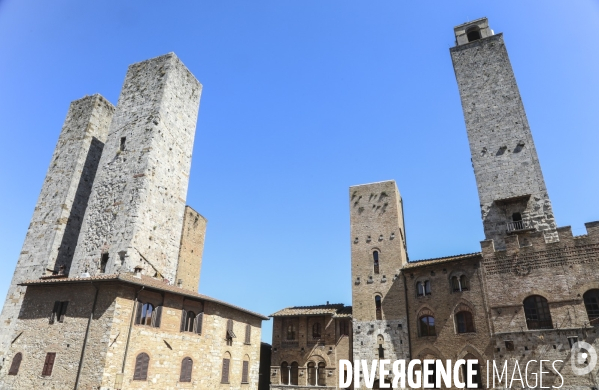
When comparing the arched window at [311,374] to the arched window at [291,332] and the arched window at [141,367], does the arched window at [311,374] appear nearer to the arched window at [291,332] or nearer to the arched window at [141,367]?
the arched window at [291,332]

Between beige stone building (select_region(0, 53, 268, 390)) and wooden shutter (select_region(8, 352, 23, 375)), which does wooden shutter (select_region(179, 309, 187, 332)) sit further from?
wooden shutter (select_region(8, 352, 23, 375))

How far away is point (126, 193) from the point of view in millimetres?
26031

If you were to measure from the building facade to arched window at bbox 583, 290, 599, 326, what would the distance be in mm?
45

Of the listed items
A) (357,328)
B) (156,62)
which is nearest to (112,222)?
(156,62)

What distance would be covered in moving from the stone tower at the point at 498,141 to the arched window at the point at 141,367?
2179 cm

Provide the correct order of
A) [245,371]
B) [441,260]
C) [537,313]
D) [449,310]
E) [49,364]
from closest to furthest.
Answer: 1. [49,364]
2. [537,313]
3. [449,310]
4. [245,371]
5. [441,260]

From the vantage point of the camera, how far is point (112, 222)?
25.5 m

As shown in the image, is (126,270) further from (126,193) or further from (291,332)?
(291,332)

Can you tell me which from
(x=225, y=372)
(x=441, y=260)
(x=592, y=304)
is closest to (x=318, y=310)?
(x=225, y=372)

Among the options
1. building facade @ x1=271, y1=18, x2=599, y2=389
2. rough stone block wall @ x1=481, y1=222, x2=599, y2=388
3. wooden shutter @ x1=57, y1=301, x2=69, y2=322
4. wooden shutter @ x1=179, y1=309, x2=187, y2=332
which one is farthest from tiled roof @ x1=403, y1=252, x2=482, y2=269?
wooden shutter @ x1=57, y1=301, x2=69, y2=322

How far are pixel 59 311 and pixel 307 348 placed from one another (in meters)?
17.1

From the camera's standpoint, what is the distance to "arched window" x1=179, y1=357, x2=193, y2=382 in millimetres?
20848

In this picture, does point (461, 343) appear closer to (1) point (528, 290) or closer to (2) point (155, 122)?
(1) point (528, 290)

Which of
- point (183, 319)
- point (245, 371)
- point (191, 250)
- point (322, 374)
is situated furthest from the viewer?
point (191, 250)
